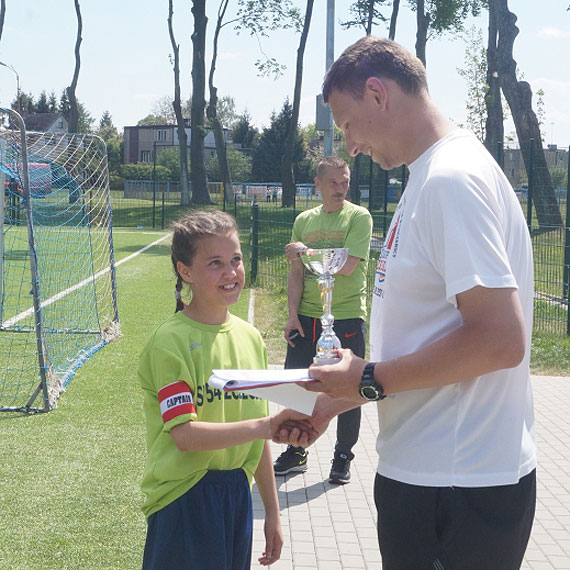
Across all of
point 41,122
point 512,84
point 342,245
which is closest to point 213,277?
point 342,245

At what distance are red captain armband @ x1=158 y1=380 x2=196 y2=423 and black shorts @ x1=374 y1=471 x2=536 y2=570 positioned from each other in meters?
0.68

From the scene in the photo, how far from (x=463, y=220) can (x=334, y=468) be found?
408cm

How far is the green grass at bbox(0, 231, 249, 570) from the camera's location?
4.37 m

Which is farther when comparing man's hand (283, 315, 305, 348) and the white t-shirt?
man's hand (283, 315, 305, 348)

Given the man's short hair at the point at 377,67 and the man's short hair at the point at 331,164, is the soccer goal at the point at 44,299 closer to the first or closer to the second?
the man's short hair at the point at 331,164

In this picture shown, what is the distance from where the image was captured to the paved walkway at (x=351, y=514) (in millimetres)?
4418

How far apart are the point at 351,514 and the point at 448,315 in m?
3.35

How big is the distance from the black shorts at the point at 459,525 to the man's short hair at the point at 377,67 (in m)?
1.09

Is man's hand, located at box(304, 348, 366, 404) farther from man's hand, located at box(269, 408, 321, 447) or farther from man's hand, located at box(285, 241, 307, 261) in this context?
man's hand, located at box(285, 241, 307, 261)

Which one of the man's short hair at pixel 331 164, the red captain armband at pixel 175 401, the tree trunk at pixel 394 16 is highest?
the tree trunk at pixel 394 16

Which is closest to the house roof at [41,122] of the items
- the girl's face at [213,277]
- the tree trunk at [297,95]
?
the tree trunk at [297,95]

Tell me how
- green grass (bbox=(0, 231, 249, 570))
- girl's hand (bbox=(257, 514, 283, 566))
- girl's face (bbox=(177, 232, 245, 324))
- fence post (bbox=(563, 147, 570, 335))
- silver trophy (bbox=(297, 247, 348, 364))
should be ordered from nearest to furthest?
silver trophy (bbox=(297, 247, 348, 364))
girl's face (bbox=(177, 232, 245, 324))
girl's hand (bbox=(257, 514, 283, 566))
green grass (bbox=(0, 231, 249, 570))
fence post (bbox=(563, 147, 570, 335))

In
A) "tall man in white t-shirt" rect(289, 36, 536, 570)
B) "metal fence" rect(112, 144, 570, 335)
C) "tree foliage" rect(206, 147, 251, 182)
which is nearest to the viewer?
"tall man in white t-shirt" rect(289, 36, 536, 570)

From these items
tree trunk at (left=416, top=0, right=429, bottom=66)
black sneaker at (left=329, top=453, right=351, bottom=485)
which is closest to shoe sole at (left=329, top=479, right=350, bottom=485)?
black sneaker at (left=329, top=453, right=351, bottom=485)
